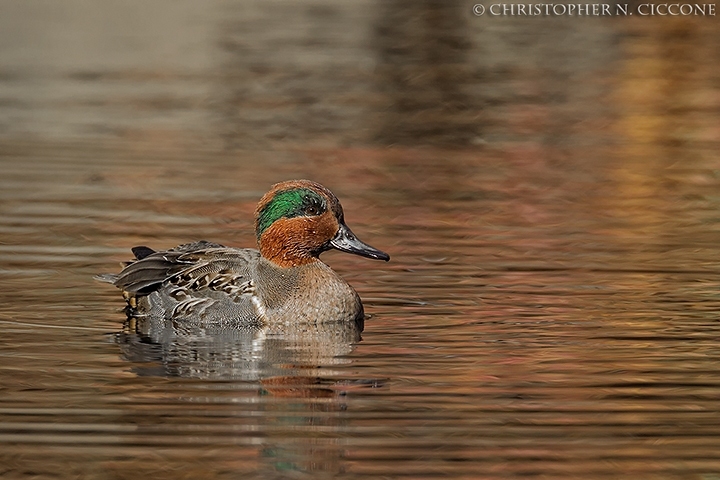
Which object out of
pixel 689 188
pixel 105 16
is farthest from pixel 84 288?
pixel 105 16

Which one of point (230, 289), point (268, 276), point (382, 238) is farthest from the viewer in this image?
point (382, 238)

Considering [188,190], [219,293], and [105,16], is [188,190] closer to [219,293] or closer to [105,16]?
[219,293]

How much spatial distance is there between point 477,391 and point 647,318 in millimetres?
2439

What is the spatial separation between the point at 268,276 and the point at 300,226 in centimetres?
41

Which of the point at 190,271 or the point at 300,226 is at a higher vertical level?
the point at 300,226

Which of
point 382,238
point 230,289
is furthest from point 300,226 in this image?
point 382,238

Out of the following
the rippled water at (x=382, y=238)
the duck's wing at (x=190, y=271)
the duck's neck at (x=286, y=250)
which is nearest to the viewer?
the rippled water at (x=382, y=238)

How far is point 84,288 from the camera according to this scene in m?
13.0

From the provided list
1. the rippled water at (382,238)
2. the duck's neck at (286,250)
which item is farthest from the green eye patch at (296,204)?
the rippled water at (382,238)

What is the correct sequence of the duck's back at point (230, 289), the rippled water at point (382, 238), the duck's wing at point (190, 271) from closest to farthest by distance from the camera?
1. the rippled water at point (382, 238)
2. the duck's back at point (230, 289)
3. the duck's wing at point (190, 271)

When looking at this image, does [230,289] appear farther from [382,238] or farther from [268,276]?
[382,238]

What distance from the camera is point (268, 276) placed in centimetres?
1220

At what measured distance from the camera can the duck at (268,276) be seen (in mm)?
12016

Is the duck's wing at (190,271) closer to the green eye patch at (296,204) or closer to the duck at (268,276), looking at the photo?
the duck at (268,276)
